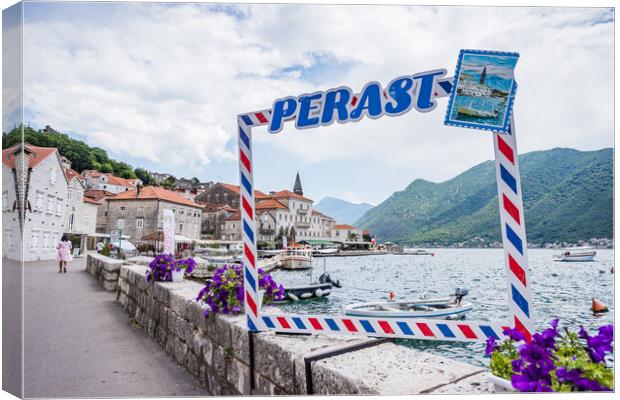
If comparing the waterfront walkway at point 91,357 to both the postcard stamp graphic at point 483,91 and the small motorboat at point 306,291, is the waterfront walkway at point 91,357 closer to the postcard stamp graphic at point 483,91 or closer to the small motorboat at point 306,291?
the postcard stamp graphic at point 483,91

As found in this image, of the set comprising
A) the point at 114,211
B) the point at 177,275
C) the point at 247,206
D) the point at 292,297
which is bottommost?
the point at 292,297

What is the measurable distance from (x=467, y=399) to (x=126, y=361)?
10.5ft

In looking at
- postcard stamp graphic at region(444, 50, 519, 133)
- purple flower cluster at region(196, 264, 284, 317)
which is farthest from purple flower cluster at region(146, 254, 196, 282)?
postcard stamp graphic at region(444, 50, 519, 133)

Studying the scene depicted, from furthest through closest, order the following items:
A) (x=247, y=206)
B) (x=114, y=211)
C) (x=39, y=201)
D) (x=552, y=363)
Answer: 1. (x=114, y=211)
2. (x=39, y=201)
3. (x=247, y=206)
4. (x=552, y=363)

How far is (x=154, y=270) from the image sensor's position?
4.80 metres

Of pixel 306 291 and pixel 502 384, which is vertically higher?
pixel 502 384

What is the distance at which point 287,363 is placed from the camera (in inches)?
82.9

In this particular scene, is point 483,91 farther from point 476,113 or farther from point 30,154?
point 30,154

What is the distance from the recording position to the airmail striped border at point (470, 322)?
6.64 ft

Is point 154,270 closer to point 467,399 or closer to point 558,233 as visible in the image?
point 467,399

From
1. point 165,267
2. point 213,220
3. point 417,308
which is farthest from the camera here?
point 213,220

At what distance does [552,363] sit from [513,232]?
34.7 inches

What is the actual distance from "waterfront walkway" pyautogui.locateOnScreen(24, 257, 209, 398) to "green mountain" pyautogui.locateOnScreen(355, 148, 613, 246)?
2899 mm

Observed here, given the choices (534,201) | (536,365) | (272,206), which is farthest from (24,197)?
(272,206)
